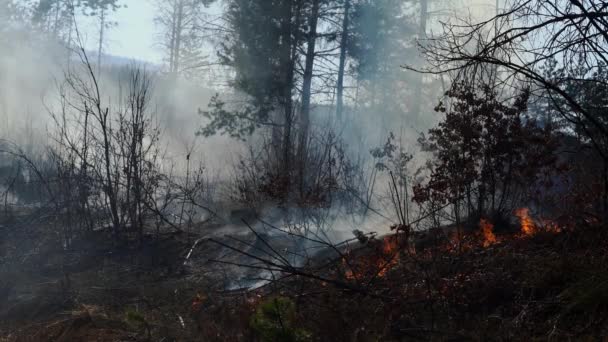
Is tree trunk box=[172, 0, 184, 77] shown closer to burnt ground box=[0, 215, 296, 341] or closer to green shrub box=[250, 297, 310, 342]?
burnt ground box=[0, 215, 296, 341]

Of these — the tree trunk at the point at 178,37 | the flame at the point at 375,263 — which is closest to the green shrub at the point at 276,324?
the flame at the point at 375,263

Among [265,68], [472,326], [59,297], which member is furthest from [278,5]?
[472,326]

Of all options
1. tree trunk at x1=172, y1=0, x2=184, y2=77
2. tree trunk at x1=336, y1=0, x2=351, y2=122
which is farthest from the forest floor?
tree trunk at x1=172, y1=0, x2=184, y2=77

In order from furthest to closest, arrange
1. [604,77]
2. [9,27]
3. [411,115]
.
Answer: [9,27], [411,115], [604,77]

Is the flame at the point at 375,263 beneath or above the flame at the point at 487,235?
beneath

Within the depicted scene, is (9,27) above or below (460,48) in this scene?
above

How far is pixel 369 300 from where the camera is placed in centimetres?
617

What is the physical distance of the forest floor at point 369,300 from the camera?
5203 millimetres

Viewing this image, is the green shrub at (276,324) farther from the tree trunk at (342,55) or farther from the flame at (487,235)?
the tree trunk at (342,55)

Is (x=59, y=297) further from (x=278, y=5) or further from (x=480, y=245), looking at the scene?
(x=278, y=5)

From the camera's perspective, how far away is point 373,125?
28906mm

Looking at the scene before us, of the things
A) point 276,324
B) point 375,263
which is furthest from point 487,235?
point 276,324

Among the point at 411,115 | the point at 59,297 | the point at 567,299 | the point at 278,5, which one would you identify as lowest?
the point at 59,297

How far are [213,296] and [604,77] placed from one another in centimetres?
565
